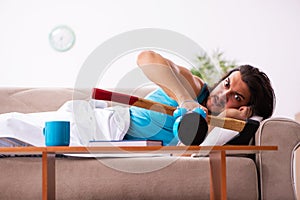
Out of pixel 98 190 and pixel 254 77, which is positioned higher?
pixel 254 77

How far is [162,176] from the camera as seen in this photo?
2490 mm

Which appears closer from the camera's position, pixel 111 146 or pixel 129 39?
pixel 111 146

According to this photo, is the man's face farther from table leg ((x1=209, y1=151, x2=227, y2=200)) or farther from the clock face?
the clock face

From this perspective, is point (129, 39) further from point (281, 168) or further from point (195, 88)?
point (281, 168)

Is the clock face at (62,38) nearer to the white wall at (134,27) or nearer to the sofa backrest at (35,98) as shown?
the white wall at (134,27)

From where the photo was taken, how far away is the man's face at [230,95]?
268 cm

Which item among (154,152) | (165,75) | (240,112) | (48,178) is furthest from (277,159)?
(48,178)

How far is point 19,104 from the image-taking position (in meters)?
3.06

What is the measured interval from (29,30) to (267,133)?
260 centimetres

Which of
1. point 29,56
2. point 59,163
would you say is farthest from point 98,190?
point 29,56

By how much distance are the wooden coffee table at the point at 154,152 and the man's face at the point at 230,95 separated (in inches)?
10.1

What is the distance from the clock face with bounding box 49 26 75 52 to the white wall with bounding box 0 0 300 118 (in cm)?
4

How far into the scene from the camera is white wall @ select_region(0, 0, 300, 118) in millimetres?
4547

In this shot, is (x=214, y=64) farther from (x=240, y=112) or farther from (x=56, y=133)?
(x=56, y=133)
